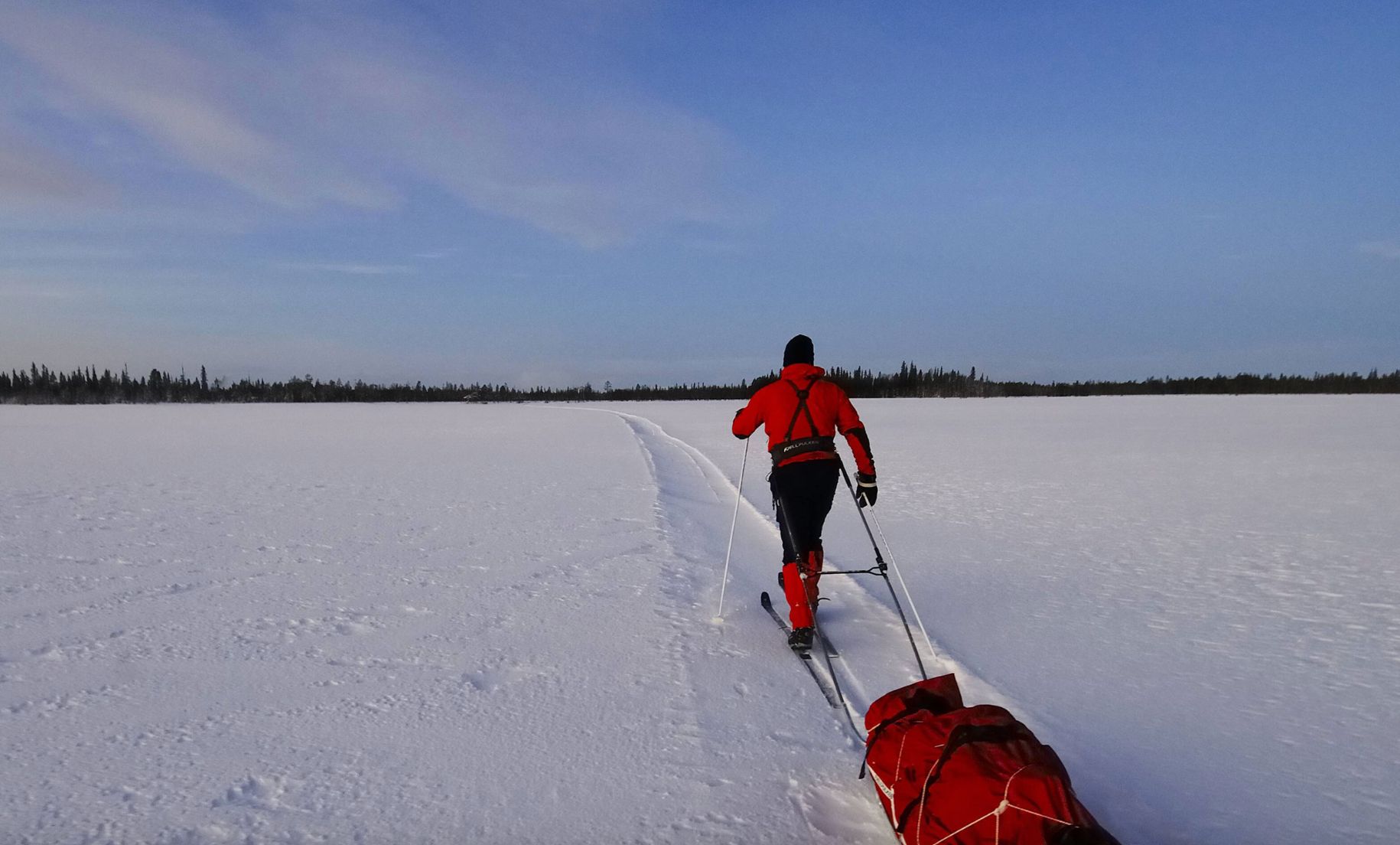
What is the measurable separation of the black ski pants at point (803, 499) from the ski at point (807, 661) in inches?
20.8

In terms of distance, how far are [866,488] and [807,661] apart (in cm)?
114

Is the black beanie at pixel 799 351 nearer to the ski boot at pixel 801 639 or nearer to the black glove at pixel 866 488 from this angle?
the black glove at pixel 866 488

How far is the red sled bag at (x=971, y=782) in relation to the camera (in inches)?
90.8

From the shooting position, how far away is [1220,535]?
8.15m

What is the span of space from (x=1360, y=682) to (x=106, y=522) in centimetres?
1059

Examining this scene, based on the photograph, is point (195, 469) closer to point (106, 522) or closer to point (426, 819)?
point (106, 522)

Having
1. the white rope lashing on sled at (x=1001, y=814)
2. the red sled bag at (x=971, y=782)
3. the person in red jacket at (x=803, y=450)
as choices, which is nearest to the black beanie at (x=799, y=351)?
the person in red jacket at (x=803, y=450)

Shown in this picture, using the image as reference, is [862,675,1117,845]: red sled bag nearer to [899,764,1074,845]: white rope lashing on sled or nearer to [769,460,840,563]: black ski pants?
[899,764,1074,845]: white rope lashing on sled

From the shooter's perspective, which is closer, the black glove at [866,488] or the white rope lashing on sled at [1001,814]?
the white rope lashing on sled at [1001,814]

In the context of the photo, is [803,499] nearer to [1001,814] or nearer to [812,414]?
[812,414]

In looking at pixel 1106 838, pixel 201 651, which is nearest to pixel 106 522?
pixel 201 651

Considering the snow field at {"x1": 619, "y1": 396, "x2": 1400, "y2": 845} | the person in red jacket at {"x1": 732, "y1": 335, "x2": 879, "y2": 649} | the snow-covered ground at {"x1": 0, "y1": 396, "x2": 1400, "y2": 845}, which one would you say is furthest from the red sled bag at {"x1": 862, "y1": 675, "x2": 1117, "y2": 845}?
the person in red jacket at {"x1": 732, "y1": 335, "x2": 879, "y2": 649}

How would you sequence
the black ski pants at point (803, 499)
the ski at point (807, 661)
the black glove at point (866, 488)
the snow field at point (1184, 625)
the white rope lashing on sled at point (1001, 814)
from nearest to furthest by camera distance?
the white rope lashing on sled at point (1001, 814), the snow field at point (1184, 625), the ski at point (807, 661), the black glove at point (866, 488), the black ski pants at point (803, 499)

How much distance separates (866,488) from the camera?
196 inches
